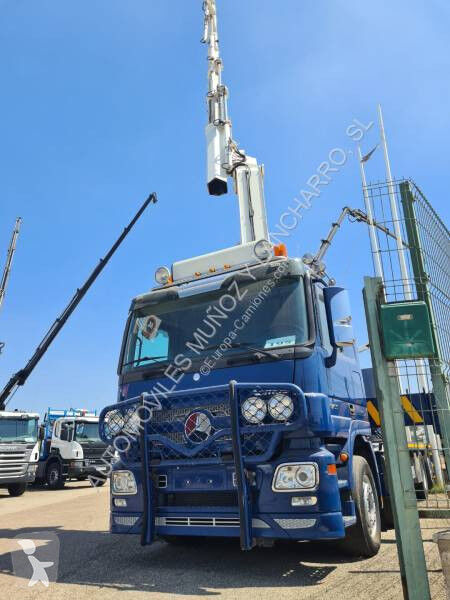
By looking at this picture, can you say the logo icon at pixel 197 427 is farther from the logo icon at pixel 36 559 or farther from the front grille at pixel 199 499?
the logo icon at pixel 36 559

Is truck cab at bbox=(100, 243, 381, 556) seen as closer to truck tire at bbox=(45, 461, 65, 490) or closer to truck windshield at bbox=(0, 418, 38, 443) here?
truck windshield at bbox=(0, 418, 38, 443)

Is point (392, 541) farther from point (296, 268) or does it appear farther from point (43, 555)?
point (43, 555)

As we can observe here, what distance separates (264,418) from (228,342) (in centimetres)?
90

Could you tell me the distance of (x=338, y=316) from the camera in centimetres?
528

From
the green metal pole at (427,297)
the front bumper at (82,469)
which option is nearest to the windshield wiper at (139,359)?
the green metal pole at (427,297)

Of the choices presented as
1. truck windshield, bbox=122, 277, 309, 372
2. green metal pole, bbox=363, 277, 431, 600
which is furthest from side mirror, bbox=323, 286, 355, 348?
green metal pole, bbox=363, 277, 431, 600

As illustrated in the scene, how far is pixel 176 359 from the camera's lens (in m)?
5.16

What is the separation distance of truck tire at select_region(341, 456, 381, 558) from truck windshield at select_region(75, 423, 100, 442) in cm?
1429

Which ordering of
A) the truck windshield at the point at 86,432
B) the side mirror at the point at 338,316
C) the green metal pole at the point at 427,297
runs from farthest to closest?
the truck windshield at the point at 86,432
the side mirror at the point at 338,316
the green metal pole at the point at 427,297

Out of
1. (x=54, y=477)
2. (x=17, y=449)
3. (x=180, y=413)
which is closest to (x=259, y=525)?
(x=180, y=413)

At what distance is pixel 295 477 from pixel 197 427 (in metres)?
0.97

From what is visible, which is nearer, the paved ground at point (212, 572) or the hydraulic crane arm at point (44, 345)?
the paved ground at point (212, 572)

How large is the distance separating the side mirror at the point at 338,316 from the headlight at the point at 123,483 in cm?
235

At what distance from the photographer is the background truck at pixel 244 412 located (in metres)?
4.20
